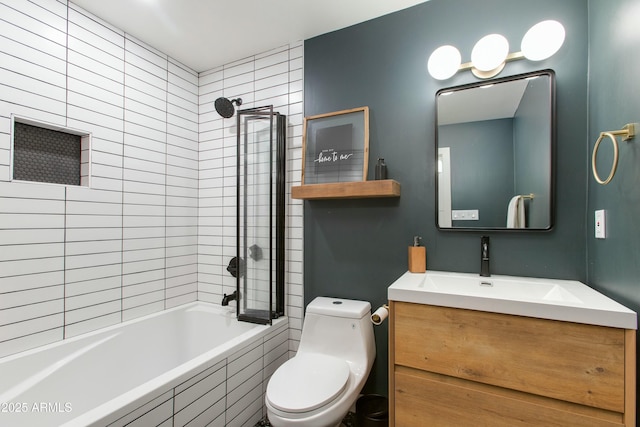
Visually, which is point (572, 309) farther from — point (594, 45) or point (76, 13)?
point (76, 13)

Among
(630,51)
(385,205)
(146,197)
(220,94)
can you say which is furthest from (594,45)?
(146,197)

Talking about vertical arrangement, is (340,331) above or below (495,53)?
below

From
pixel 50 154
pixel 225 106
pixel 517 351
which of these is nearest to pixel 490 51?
pixel 517 351

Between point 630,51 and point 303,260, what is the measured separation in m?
1.87

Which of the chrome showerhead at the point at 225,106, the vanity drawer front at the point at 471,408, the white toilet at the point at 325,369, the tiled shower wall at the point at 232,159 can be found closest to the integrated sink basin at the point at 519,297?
the vanity drawer front at the point at 471,408

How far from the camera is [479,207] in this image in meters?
1.55

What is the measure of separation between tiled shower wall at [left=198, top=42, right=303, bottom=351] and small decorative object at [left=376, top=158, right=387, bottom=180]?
62 centimetres

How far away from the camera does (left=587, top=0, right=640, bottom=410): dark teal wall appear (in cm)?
100

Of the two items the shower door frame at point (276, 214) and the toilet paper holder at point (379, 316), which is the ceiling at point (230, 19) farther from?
the toilet paper holder at point (379, 316)

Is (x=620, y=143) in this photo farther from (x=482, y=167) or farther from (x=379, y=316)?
(x=379, y=316)

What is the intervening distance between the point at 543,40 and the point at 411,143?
0.76 m

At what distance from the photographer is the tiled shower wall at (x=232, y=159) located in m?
2.09

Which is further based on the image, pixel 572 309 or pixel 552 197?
pixel 552 197

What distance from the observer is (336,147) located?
191cm
